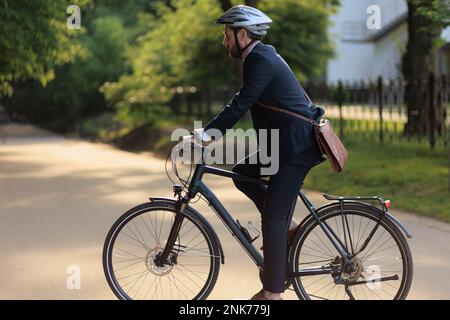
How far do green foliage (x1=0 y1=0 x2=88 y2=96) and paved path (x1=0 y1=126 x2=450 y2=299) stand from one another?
5.79ft

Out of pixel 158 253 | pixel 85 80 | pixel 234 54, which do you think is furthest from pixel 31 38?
pixel 85 80

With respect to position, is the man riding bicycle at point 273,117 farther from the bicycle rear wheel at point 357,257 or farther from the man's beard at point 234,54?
the bicycle rear wheel at point 357,257

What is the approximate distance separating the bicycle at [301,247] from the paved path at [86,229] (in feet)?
1.53

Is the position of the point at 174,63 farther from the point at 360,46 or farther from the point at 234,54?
the point at 360,46

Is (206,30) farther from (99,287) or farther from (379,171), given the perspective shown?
(99,287)

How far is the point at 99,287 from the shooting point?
5660mm

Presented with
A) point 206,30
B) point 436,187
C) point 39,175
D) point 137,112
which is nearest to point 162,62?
point 137,112

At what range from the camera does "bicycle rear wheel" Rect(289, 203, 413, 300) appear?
15.8 ft

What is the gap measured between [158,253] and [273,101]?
1.18 m

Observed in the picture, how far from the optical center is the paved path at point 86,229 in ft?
18.9

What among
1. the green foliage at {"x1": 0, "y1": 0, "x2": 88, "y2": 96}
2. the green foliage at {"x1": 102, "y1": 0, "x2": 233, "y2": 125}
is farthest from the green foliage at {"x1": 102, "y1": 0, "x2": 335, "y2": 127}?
the green foliage at {"x1": 0, "y1": 0, "x2": 88, "y2": 96}

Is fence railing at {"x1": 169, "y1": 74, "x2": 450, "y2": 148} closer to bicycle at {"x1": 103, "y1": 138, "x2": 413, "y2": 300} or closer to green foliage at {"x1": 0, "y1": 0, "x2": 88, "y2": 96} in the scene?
green foliage at {"x1": 0, "y1": 0, "x2": 88, "y2": 96}

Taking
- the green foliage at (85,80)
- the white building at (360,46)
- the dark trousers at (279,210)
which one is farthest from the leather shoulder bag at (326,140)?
the white building at (360,46)

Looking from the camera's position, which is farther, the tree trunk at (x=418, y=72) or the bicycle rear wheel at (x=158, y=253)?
the tree trunk at (x=418, y=72)
